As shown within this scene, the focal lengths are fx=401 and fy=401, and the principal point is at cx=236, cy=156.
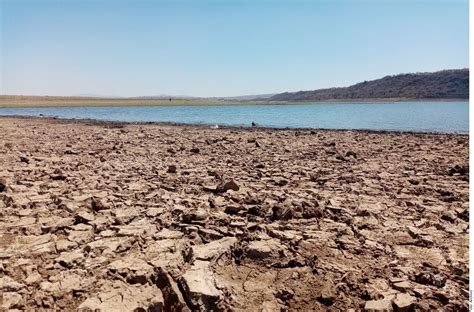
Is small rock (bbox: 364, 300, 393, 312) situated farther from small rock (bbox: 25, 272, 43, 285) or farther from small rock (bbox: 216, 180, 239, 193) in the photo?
small rock (bbox: 216, 180, 239, 193)

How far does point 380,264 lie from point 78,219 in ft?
11.7

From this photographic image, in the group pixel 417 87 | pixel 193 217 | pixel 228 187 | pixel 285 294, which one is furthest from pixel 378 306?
pixel 417 87

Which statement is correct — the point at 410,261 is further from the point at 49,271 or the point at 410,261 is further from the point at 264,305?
the point at 49,271

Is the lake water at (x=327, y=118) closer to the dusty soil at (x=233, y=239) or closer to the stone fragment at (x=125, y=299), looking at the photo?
the dusty soil at (x=233, y=239)

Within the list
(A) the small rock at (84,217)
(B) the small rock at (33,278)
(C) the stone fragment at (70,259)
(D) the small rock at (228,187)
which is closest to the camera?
(B) the small rock at (33,278)

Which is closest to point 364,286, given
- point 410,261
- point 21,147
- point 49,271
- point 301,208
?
point 410,261

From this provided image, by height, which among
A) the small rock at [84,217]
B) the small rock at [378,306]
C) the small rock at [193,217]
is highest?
the small rock at [84,217]

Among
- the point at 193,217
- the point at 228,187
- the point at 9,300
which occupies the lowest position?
the point at 9,300

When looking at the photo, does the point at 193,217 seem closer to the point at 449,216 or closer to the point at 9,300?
the point at 9,300

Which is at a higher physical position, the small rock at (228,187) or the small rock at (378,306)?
the small rock at (228,187)

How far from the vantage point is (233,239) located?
4.33 metres

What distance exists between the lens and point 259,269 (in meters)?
3.72

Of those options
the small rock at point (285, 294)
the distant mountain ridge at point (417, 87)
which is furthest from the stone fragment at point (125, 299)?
the distant mountain ridge at point (417, 87)

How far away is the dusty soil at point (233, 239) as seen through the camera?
3287 mm
